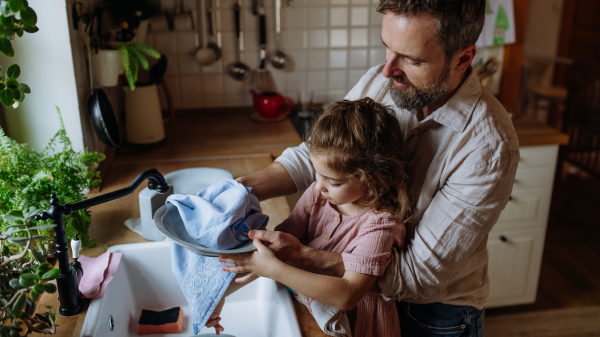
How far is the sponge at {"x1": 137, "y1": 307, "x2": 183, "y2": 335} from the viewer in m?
1.19

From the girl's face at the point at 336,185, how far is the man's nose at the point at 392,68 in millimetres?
245

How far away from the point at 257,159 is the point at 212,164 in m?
0.17

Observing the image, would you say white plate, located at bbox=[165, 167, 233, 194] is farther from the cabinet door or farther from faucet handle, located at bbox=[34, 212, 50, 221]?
the cabinet door

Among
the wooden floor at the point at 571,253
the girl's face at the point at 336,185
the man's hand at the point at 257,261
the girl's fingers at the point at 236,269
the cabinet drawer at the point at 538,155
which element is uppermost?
the girl's face at the point at 336,185

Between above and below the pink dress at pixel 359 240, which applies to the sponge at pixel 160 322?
below

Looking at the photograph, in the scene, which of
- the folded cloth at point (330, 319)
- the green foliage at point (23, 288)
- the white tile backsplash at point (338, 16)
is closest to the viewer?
the green foliage at point (23, 288)

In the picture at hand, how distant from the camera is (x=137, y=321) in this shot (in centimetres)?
124

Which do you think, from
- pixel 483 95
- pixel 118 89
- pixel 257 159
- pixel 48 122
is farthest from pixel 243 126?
pixel 483 95

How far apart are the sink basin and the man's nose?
53 cm

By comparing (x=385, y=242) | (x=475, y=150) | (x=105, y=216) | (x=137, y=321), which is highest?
(x=475, y=150)

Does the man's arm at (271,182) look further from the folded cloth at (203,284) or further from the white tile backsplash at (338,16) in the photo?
the white tile backsplash at (338,16)

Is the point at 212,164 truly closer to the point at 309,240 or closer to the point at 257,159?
the point at 257,159

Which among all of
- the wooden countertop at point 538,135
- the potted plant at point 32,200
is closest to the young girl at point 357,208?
the potted plant at point 32,200

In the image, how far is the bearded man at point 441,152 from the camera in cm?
97
